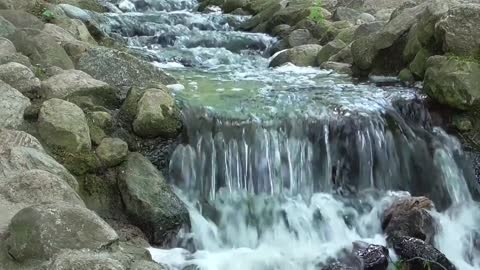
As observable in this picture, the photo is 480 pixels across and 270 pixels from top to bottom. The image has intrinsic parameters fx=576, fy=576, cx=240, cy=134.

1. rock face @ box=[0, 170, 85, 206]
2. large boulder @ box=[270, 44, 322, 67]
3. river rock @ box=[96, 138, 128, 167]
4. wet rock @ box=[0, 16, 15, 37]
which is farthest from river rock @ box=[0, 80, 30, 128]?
large boulder @ box=[270, 44, 322, 67]

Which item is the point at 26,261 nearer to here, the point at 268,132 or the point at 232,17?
the point at 268,132

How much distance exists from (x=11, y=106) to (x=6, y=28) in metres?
2.24

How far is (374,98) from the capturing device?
7629 millimetres

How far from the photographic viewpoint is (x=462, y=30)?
25.2ft

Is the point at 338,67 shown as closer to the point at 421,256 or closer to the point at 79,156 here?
the point at 421,256

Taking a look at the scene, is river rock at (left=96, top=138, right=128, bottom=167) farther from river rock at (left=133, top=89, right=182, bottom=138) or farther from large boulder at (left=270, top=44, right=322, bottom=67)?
large boulder at (left=270, top=44, right=322, bottom=67)

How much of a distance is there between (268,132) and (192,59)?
4.20 meters

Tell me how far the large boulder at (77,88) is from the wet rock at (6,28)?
126cm

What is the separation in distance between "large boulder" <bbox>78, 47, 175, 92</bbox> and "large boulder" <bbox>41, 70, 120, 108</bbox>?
666mm

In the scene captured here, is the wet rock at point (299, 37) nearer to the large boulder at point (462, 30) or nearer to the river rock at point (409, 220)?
the large boulder at point (462, 30)

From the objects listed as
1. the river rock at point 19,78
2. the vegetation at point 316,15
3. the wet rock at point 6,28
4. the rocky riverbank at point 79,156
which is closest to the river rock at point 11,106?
the rocky riverbank at point 79,156

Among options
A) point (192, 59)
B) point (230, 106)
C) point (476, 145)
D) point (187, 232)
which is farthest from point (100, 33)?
point (476, 145)

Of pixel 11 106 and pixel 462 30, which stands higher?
pixel 462 30

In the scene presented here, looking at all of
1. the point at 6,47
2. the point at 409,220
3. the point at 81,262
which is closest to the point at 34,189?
the point at 81,262
